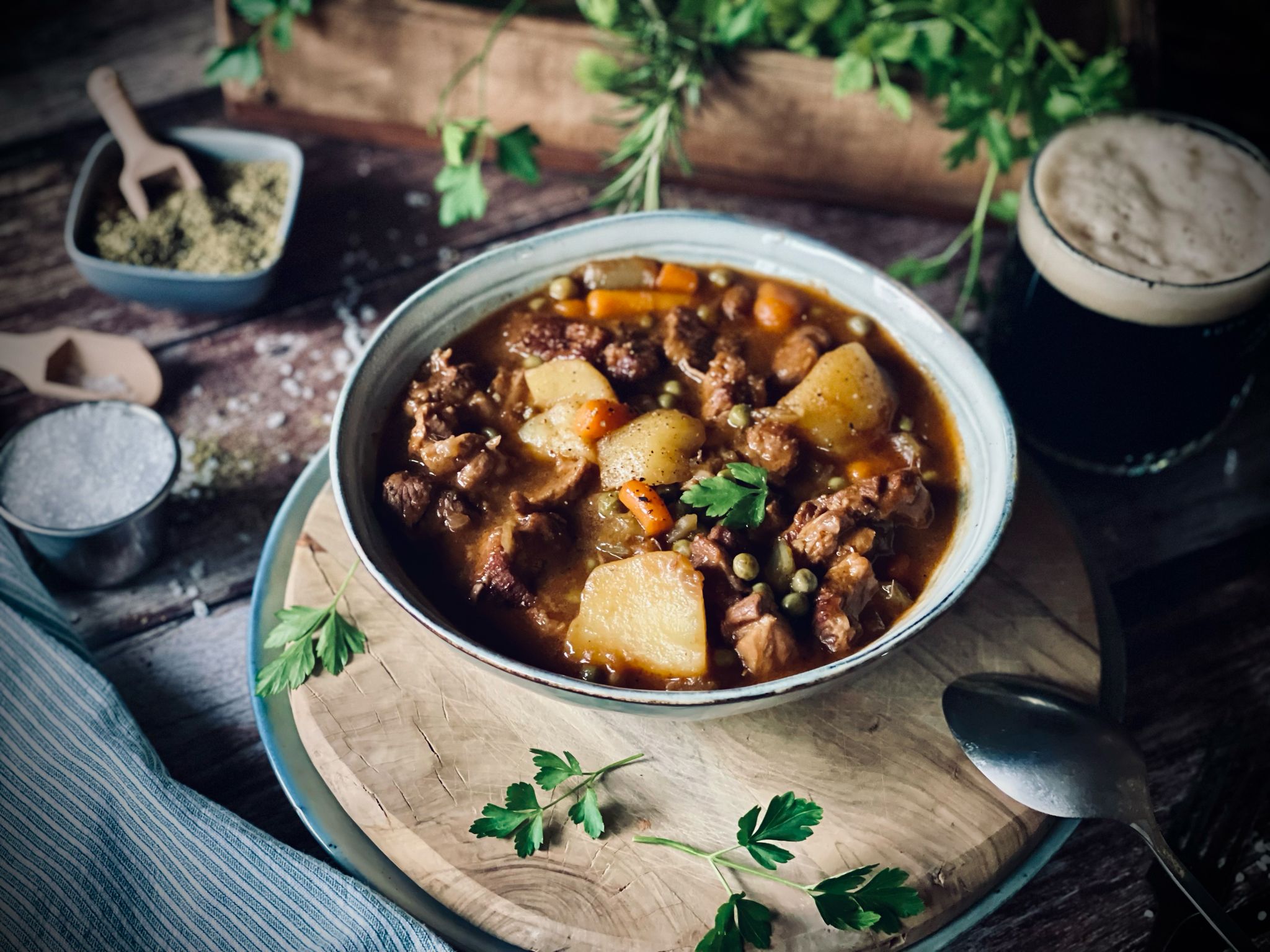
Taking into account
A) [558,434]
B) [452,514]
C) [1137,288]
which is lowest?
[452,514]

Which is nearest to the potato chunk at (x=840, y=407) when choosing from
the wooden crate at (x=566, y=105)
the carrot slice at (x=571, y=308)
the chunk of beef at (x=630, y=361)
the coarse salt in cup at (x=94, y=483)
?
the chunk of beef at (x=630, y=361)

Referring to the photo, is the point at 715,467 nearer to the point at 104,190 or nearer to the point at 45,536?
the point at 45,536

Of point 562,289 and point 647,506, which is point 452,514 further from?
point 562,289

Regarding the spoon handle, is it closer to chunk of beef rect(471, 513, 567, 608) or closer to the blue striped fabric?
chunk of beef rect(471, 513, 567, 608)

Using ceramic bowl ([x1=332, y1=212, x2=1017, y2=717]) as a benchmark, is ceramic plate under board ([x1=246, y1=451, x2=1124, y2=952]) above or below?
below

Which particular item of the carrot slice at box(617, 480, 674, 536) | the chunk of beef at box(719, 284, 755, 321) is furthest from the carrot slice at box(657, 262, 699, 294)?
the carrot slice at box(617, 480, 674, 536)

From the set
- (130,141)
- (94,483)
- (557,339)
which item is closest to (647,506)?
(557,339)
